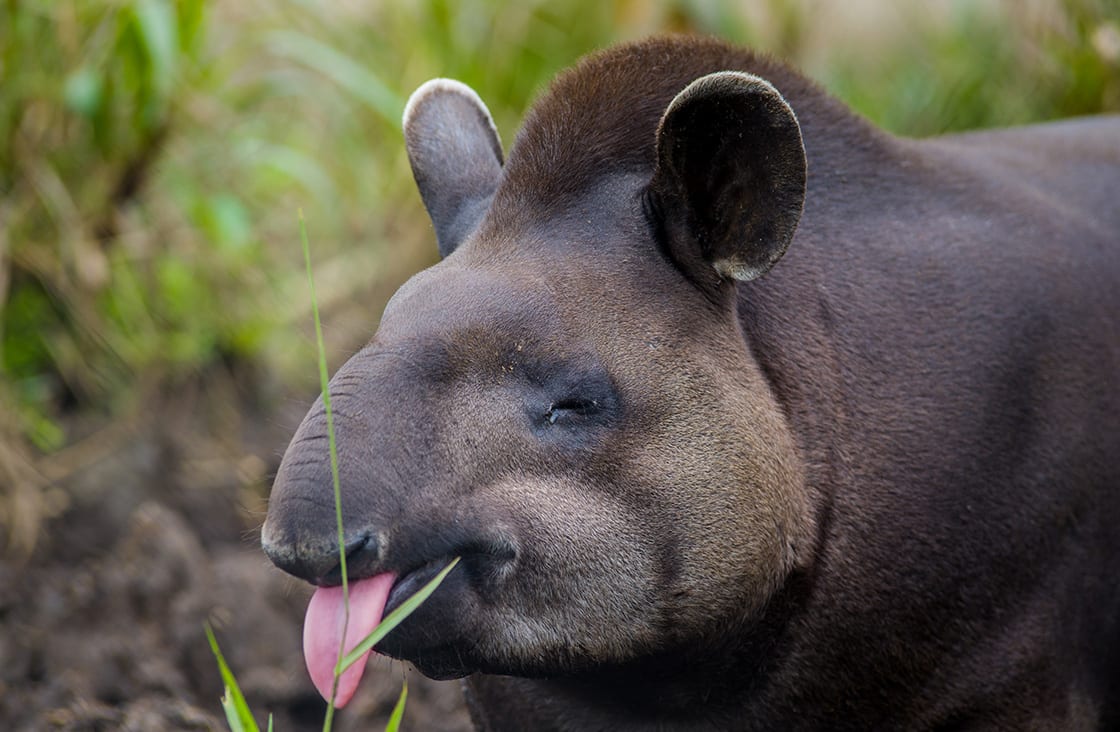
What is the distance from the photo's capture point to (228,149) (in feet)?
19.2

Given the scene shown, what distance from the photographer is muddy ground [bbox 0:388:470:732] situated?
14.3 ft

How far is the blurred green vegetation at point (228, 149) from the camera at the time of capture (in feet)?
17.7

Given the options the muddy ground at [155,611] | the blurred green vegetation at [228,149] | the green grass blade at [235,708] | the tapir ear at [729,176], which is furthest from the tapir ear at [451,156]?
the blurred green vegetation at [228,149]

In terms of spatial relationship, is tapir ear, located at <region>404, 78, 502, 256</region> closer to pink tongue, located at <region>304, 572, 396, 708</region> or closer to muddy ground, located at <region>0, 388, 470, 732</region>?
muddy ground, located at <region>0, 388, 470, 732</region>

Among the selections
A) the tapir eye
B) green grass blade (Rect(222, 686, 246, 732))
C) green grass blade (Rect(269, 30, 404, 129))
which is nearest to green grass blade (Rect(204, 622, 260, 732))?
green grass blade (Rect(222, 686, 246, 732))

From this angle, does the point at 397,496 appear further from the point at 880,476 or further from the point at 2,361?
the point at 2,361

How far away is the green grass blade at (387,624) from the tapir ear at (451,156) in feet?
3.25

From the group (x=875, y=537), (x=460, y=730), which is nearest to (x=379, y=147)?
(x=460, y=730)

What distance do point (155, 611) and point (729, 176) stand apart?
2.65 metres

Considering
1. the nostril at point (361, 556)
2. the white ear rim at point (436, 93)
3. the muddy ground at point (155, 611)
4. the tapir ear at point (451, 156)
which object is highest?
the white ear rim at point (436, 93)

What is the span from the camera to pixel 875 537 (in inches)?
125

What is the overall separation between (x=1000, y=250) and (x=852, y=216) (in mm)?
355

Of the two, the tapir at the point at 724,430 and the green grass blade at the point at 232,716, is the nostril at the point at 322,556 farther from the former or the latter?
the green grass blade at the point at 232,716

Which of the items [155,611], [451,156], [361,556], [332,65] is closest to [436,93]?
Result: [451,156]
